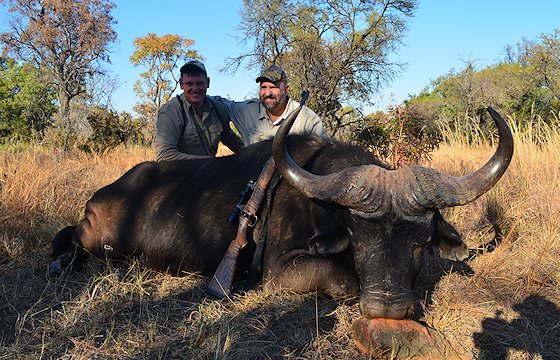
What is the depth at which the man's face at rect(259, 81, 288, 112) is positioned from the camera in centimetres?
543

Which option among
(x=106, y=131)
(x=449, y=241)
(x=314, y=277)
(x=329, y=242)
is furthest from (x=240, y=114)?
(x=106, y=131)

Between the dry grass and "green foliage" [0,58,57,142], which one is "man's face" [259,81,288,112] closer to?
the dry grass

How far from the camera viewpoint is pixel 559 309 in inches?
127

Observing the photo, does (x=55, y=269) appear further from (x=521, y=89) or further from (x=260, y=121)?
(x=521, y=89)

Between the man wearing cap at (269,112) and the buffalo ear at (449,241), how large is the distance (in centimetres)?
239

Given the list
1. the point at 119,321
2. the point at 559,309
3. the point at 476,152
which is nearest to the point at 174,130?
the point at 119,321

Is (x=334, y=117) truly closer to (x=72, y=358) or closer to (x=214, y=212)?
(x=214, y=212)

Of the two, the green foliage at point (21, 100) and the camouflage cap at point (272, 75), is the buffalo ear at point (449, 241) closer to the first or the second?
the camouflage cap at point (272, 75)

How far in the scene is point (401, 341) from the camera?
7.94 feet

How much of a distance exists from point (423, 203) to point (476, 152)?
18.0ft

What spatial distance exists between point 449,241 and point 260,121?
3328 mm

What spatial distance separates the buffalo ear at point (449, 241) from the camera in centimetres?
297

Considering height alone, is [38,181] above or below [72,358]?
above

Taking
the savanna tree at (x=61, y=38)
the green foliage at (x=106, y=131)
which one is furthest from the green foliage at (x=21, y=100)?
the green foliage at (x=106, y=131)
